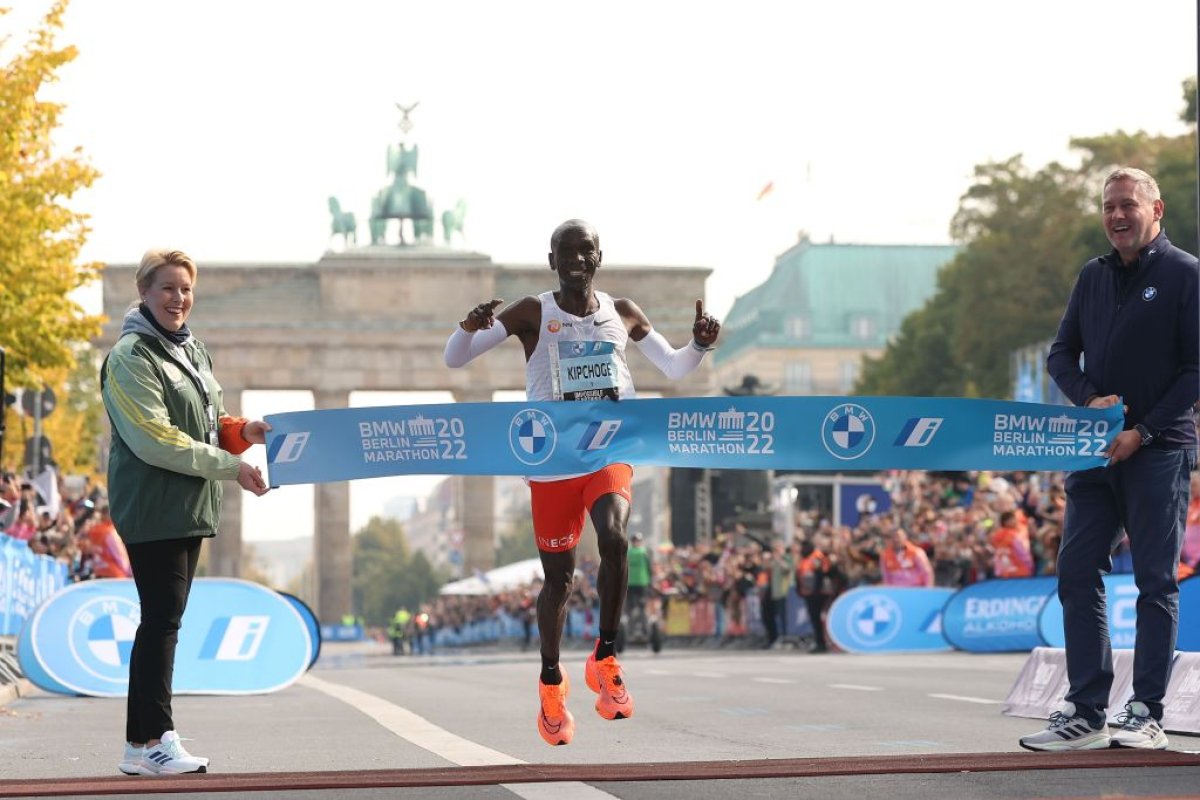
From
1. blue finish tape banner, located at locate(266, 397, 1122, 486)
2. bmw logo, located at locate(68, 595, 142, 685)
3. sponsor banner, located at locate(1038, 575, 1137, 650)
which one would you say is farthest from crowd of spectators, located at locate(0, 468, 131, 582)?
blue finish tape banner, located at locate(266, 397, 1122, 486)

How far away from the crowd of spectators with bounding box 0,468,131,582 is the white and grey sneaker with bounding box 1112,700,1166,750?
916 centimetres

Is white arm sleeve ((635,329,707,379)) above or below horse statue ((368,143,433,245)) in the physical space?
below

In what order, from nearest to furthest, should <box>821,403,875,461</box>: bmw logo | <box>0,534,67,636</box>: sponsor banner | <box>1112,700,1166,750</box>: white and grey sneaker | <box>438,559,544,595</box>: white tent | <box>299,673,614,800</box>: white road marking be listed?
<box>299,673,614,800</box>: white road marking, <box>1112,700,1166,750</box>: white and grey sneaker, <box>821,403,875,461</box>: bmw logo, <box>0,534,67,636</box>: sponsor banner, <box>438,559,544,595</box>: white tent

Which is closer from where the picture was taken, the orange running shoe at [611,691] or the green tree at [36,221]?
the orange running shoe at [611,691]

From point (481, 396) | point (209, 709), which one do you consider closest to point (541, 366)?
point (209, 709)

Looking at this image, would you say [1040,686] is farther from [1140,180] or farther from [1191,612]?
[1140,180]

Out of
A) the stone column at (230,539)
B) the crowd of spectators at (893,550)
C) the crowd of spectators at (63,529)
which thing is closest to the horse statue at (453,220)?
the stone column at (230,539)

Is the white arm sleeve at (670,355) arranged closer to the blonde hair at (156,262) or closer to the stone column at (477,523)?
the blonde hair at (156,262)

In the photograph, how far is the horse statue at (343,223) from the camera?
87312 mm

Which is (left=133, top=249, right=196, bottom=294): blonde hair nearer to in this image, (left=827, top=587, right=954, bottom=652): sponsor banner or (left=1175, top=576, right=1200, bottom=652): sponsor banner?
(left=1175, top=576, right=1200, bottom=652): sponsor banner

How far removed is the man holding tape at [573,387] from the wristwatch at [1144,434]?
1.58m

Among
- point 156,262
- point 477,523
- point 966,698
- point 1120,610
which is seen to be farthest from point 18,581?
point 477,523

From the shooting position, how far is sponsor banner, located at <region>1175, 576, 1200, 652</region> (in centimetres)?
1023

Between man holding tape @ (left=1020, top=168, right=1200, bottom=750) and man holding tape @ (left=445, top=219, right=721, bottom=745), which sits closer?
man holding tape @ (left=1020, top=168, right=1200, bottom=750)
